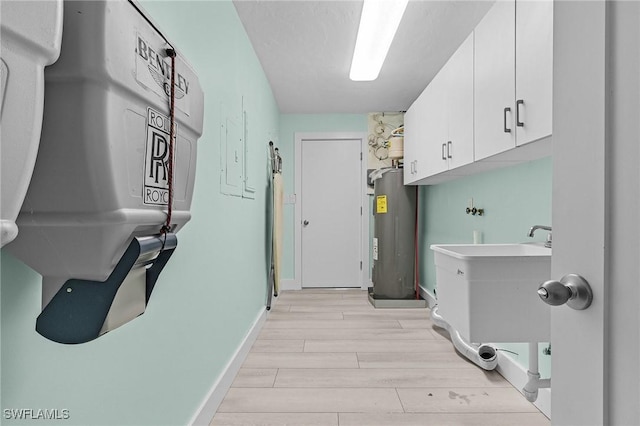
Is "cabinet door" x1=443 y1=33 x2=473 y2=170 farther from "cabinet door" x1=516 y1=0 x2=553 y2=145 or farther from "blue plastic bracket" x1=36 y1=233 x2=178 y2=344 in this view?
"blue plastic bracket" x1=36 y1=233 x2=178 y2=344

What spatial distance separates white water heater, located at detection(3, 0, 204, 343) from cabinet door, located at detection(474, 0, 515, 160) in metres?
1.38

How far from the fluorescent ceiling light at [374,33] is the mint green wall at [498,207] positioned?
43.7 inches

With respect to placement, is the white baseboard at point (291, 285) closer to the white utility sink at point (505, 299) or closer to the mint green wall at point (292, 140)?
the mint green wall at point (292, 140)

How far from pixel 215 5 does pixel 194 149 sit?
1.32 metres

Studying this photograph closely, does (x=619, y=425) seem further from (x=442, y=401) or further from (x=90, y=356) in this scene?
(x=442, y=401)

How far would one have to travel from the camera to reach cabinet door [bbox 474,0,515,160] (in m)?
1.62

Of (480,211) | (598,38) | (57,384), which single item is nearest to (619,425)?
(598,38)

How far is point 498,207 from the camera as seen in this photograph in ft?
8.27

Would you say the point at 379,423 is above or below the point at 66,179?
below

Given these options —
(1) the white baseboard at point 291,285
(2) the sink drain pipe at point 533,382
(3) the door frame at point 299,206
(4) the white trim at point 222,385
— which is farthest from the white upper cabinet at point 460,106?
(1) the white baseboard at point 291,285

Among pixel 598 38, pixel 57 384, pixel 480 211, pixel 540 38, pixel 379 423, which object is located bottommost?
pixel 379 423

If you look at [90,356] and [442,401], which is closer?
[90,356]

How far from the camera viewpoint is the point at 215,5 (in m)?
1.97

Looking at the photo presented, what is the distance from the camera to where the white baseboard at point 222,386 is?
1701mm
